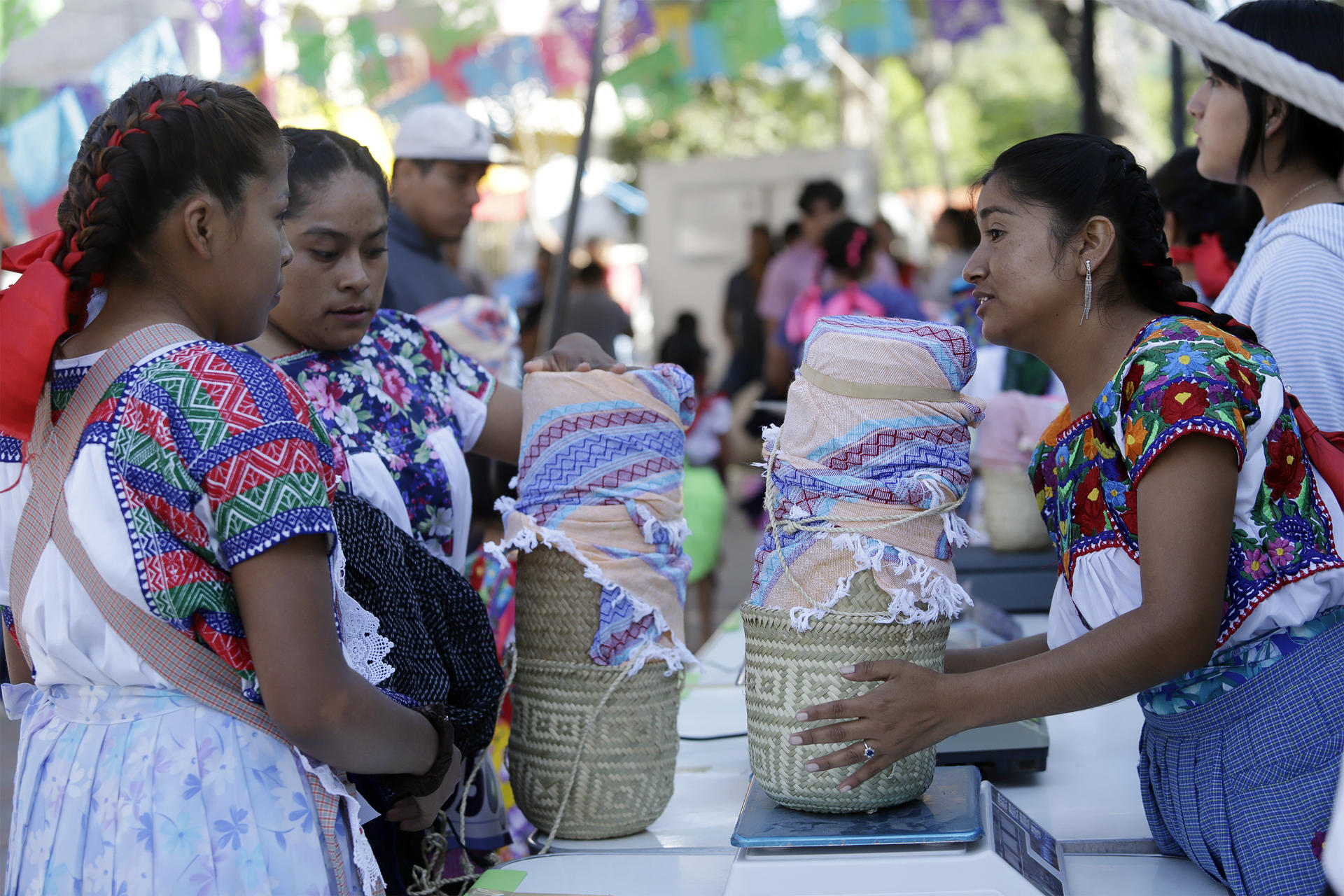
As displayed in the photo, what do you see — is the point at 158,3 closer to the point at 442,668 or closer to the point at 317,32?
the point at 317,32

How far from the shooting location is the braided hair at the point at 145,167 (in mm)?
1263

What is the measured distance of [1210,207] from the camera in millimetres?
2834

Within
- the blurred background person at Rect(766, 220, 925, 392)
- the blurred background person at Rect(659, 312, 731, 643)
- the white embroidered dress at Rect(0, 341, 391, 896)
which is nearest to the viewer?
the white embroidered dress at Rect(0, 341, 391, 896)

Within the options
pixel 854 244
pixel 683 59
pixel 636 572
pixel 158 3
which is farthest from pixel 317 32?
pixel 636 572

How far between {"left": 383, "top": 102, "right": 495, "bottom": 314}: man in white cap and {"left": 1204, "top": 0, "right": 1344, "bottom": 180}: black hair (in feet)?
6.78

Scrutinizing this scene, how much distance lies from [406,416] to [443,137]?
1.89 m

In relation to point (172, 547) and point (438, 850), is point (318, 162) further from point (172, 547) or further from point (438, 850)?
point (438, 850)

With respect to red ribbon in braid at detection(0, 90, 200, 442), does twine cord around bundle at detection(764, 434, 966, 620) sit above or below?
below

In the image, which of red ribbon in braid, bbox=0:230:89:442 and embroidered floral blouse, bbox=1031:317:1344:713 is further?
embroidered floral blouse, bbox=1031:317:1344:713

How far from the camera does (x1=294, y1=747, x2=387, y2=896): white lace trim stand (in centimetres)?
134

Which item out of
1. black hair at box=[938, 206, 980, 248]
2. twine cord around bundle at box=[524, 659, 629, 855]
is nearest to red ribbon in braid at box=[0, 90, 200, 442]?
twine cord around bundle at box=[524, 659, 629, 855]

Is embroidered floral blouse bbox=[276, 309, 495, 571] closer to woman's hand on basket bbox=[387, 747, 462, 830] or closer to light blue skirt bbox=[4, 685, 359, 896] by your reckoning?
woman's hand on basket bbox=[387, 747, 462, 830]

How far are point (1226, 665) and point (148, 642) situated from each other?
1.22 m

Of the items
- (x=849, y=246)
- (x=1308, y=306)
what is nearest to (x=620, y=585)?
(x=1308, y=306)
